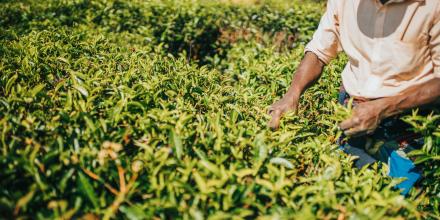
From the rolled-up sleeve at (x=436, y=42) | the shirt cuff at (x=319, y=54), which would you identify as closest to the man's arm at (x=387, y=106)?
the rolled-up sleeve at (x=436, y=42)

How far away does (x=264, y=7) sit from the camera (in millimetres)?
6859

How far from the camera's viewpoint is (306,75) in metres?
2.73

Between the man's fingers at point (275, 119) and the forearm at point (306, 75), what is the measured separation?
0.25 metres

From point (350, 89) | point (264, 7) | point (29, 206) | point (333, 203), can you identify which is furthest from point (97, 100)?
point (264, 7)

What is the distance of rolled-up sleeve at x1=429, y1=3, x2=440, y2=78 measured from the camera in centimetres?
210

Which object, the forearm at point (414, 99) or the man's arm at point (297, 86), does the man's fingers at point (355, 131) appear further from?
the man's arm at point (297, 86)

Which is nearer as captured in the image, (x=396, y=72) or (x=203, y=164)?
(x=203, y=164)

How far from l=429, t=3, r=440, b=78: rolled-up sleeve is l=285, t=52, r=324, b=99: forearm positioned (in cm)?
81

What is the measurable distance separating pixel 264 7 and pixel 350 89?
457 centimetres

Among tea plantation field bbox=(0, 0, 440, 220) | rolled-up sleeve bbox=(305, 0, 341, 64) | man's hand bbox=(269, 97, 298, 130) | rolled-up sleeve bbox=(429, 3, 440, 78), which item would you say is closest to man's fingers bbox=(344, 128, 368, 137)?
tea plantation field bbox=(0, 0, 440, 220)

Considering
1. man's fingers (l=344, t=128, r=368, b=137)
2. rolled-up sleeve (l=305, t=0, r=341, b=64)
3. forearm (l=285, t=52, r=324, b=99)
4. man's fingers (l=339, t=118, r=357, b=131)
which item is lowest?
man's fingers (l=344, t=128, r=368, b=137)

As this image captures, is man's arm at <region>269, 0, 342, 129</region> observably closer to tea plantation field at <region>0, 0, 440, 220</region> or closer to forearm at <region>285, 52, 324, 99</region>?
forearm at <region>285, 52, 324, 99</region>

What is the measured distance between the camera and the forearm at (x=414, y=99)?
2.10 meters

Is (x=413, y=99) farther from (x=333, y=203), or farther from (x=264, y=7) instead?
(x=264, y=7)
